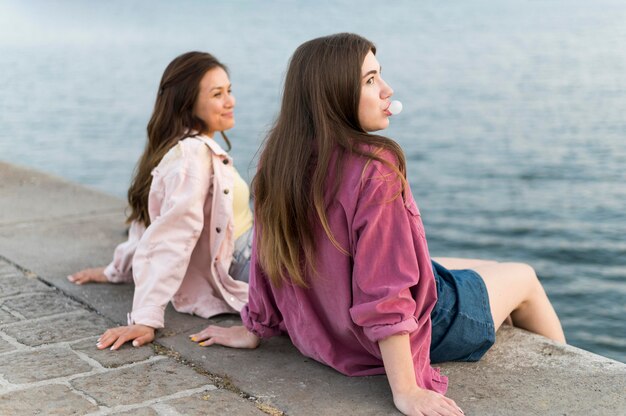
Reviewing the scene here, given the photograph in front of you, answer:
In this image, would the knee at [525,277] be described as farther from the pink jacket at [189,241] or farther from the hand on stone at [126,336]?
the hand on stone at [126,336]

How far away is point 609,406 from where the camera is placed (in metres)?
3.04

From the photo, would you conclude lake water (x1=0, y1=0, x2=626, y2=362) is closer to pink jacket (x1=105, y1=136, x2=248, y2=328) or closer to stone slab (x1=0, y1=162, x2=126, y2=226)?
pink jacket (x1=105, y1=136, x2=248, y2=328)

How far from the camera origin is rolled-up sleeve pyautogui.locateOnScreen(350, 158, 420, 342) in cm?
293

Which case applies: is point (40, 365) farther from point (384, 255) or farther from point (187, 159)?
point (384, 255)

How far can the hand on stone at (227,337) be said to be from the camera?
3.62 metres

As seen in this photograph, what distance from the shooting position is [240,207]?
14.4 ft

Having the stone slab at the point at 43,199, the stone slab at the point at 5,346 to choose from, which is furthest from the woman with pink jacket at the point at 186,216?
the stone slab at the point at 43,199

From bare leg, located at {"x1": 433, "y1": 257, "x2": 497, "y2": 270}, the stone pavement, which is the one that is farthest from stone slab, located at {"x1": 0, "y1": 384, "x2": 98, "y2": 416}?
bare leg, located at {"x1": 433, "y1": 257, "x2": 497, "y2": 270}

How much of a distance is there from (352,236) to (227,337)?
0.91 meters

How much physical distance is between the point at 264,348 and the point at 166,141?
1191 millimetres

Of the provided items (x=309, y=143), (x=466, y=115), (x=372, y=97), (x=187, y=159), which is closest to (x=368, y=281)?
(x=309, y=143)

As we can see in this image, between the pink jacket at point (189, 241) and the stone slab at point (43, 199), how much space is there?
2.10 meters

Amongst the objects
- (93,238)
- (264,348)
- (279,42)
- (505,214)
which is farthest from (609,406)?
(279,42)

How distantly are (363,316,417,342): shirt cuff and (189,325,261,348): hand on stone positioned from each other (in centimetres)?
80
